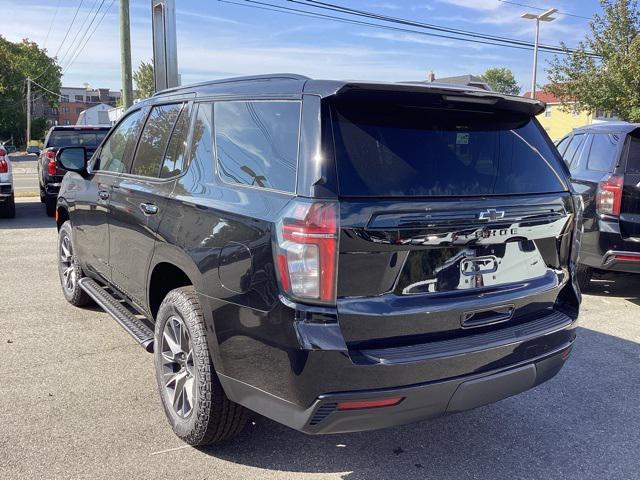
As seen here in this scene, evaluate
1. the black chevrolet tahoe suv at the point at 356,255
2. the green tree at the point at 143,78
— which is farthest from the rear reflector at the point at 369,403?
the green tree at the point at 143,78

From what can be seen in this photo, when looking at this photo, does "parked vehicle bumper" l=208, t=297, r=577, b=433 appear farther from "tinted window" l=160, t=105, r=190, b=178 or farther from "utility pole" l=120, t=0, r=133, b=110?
"utility pole" l=120, t=0, r=133, b=110

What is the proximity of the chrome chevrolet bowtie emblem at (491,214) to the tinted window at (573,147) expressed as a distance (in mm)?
4584

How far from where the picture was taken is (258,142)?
2785 mm

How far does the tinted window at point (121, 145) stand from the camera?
13.8ft

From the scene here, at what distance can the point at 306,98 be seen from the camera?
100 inches

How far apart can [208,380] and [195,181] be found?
3.43 feet

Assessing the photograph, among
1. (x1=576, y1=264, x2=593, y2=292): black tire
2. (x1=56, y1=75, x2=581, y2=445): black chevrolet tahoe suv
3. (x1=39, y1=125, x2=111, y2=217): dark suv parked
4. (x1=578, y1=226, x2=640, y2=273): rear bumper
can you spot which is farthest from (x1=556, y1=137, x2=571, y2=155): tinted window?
(x1=39, y1=125, x2=111, y2=217): dark suv parked

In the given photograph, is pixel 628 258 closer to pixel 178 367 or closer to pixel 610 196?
pixel 610 196

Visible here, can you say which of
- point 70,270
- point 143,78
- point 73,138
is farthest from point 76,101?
point 70,270

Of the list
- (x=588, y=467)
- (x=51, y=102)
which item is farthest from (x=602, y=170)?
(x=51, y=102)

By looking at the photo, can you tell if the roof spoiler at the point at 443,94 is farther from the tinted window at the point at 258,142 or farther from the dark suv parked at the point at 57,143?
the dark suv parked at the point at 57,143

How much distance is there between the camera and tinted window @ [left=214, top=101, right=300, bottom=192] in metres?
2.58

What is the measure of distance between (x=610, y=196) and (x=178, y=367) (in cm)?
455

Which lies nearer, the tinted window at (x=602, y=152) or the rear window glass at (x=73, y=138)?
the tinted window at (x=602, y=152)
